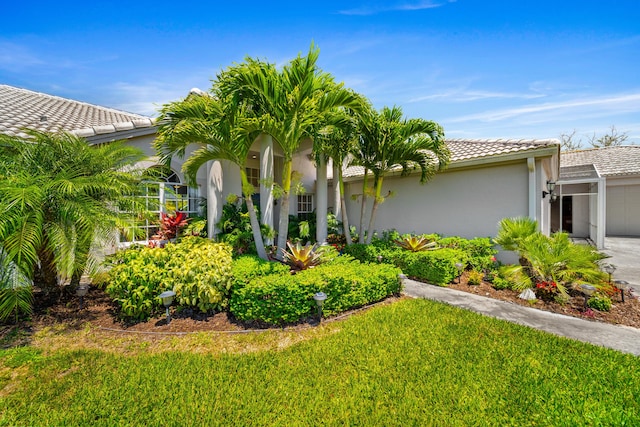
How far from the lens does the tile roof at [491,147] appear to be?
8.73 metres

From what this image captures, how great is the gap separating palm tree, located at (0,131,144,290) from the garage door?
26.6 m

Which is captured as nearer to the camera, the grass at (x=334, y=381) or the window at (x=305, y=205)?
the grass at (x=334, y=381)

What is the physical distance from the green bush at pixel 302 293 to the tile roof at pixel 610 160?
1984cm

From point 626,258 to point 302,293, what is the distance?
14803 millimetres

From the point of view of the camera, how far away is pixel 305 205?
1438cm

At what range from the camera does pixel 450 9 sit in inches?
333

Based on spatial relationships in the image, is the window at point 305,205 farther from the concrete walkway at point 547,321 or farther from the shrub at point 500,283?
the shrub at point 500,283

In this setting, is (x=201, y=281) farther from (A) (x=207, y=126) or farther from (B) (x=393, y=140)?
(B) (x=393, y=140)

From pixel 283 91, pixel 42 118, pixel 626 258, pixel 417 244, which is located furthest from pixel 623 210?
pixel 42 118

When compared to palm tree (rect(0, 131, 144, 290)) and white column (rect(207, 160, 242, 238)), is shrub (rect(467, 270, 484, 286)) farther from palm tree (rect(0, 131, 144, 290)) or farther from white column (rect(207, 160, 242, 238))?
palm tree (rect(0, 131, 144, 290))

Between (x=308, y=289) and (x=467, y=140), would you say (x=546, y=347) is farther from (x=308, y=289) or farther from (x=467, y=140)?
(x=467, y=140)

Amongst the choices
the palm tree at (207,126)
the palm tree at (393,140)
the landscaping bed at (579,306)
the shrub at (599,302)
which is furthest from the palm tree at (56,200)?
the shrub at (599,302)

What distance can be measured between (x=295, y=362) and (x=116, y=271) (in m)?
4.55

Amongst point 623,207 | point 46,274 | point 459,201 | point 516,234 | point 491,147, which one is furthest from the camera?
point 623,207
